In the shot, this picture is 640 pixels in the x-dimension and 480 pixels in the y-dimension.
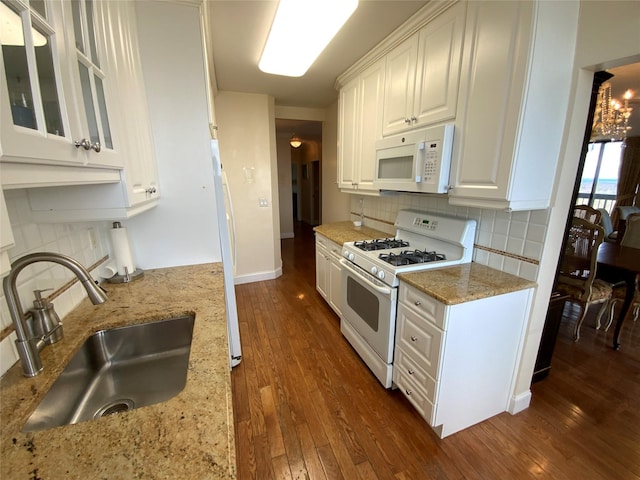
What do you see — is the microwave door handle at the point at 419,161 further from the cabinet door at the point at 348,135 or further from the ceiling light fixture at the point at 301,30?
the cabinet door at the point at 348,135

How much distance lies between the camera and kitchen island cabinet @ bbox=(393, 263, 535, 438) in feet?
4.62

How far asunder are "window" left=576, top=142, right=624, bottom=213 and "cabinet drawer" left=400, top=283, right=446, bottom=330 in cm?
617

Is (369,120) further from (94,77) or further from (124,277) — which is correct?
(124,277)

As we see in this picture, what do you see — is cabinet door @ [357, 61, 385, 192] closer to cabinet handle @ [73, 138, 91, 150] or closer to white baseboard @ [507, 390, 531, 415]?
white baseboard @ [507, 390, 531, 415]

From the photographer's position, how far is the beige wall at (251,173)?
338 centimetres

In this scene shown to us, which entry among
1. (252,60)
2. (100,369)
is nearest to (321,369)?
(100,369)

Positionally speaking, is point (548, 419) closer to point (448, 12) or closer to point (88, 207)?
point (448, 12)

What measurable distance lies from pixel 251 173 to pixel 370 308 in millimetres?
2499

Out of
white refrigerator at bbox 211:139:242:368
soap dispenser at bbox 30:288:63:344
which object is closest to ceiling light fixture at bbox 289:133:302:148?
white refrigerator at bbox 211:139:242:368

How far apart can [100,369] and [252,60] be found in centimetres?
260

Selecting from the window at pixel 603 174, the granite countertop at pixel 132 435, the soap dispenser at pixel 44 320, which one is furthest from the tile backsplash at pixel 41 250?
the window at pixel 603 174

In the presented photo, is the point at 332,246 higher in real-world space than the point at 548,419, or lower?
higher

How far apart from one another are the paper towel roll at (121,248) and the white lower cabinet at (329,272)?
1656 millimetres

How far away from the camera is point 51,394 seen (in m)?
0.77
